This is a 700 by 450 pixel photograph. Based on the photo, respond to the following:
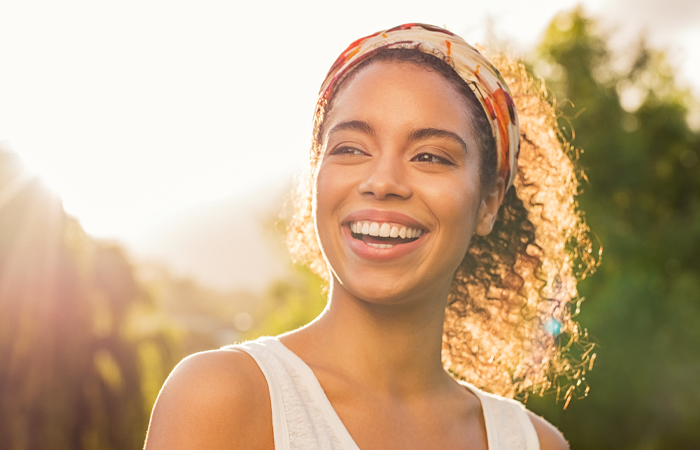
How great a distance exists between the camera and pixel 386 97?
2.15 m

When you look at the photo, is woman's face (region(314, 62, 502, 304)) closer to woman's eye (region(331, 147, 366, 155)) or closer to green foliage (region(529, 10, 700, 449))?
woman's eye (region(331, 147, 366, 155))

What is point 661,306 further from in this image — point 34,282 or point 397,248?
point 397,248

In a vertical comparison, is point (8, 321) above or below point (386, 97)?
below

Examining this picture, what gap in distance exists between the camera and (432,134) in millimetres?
2154

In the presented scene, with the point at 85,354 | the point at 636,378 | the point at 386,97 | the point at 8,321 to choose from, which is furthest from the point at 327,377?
the point at 636,378

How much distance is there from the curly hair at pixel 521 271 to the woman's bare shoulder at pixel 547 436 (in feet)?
1.54

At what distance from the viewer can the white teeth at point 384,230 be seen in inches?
81.3

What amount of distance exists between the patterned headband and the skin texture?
3.0 inches

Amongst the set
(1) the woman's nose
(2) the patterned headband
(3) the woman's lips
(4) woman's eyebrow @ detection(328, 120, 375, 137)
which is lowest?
(3) the woman's lips

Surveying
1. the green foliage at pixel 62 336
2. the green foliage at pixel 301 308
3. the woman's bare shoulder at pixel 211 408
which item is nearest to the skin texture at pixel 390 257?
the woman's bare shoulder at pixel 211 408

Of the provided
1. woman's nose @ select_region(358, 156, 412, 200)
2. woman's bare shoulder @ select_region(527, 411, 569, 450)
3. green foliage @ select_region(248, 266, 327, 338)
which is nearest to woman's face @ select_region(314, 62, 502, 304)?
woman's nose @ select_region(358, 156, 412, 200)

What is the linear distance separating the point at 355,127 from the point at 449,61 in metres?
0.40

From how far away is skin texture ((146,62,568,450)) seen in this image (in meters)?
2.08

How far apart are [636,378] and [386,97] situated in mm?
15108
